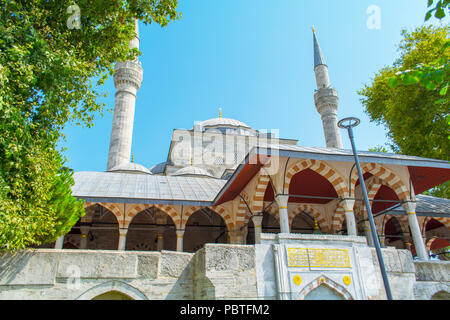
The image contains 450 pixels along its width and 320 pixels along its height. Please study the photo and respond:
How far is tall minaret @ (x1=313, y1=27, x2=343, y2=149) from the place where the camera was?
21109mm

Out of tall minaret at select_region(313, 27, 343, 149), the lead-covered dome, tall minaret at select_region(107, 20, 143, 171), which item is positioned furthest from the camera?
the lead-covered dome

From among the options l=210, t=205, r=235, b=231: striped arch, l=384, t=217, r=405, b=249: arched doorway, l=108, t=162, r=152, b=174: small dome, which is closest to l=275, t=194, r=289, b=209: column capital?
l=210, t=205, r=235, b=231: striped arch

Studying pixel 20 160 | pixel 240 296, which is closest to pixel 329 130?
pixel 240 296

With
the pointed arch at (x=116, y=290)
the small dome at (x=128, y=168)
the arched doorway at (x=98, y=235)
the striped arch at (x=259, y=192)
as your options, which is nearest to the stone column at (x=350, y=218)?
the striped arch at (x=259, y=192)

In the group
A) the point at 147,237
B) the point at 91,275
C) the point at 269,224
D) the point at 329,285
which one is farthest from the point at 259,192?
the point at 147,237

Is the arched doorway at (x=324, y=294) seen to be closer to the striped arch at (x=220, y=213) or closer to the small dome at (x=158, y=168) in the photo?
the striped arch at (x=220, y=213)

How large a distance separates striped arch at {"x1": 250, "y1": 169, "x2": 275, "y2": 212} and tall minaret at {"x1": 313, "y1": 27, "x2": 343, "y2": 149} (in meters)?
12.6

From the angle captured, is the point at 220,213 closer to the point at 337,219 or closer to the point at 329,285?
the point at 337,219

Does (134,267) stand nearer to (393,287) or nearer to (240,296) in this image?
(240,296)

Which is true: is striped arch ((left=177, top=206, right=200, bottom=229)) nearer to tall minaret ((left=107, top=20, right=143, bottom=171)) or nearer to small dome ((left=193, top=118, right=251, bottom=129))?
tall minaret ((left=107, top=20, right=143, bottom=171))

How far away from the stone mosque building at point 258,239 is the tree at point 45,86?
878 mm

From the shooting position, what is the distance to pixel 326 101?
21.5 metres

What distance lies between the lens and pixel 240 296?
5.48 metres

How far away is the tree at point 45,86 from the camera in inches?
183
